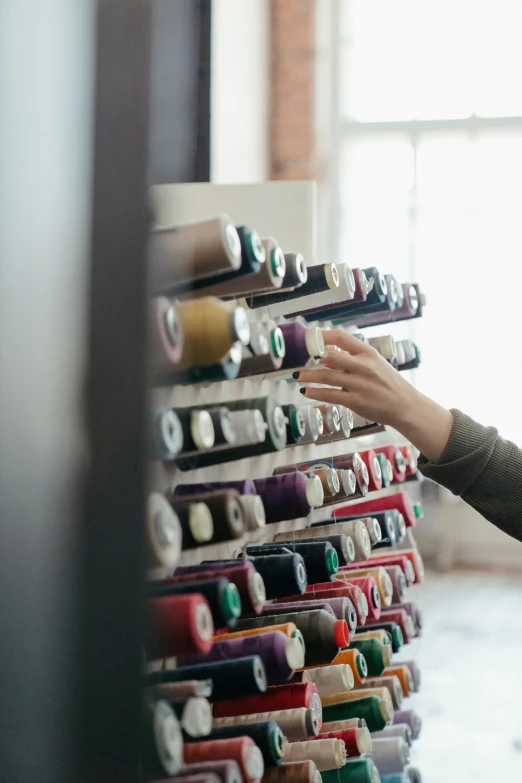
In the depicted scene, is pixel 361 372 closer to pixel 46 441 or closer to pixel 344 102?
pixel 46 441

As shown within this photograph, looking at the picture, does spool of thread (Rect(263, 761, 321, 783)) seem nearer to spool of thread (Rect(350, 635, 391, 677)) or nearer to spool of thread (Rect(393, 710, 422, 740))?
spool of thread (Rect(350, 635, 391, 677))

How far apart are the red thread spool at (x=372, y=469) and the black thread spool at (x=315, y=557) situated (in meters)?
0.24

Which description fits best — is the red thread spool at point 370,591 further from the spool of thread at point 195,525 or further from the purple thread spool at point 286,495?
the spool of thread at point 195,525

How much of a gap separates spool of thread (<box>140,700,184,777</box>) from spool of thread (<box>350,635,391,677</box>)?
1.75 ft

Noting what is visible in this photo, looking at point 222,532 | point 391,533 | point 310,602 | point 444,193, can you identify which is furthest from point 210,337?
point 444,193

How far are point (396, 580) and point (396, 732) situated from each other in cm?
21

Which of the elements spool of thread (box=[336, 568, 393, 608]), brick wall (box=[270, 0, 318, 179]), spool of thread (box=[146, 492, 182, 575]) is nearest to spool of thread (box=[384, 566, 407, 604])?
spool of thread (box=[336, 568, 393, 608])

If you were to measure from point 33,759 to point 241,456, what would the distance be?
1.38 ft

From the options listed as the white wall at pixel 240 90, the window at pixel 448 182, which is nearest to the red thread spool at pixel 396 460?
the white wall at pixel 240 90

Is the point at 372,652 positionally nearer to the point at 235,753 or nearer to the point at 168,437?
the point at 235,753

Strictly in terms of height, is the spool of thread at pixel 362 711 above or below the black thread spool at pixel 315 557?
below

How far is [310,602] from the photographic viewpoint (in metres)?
0.87

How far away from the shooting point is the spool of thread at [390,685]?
1065mm

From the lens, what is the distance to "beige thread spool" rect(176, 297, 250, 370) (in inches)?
18.3
